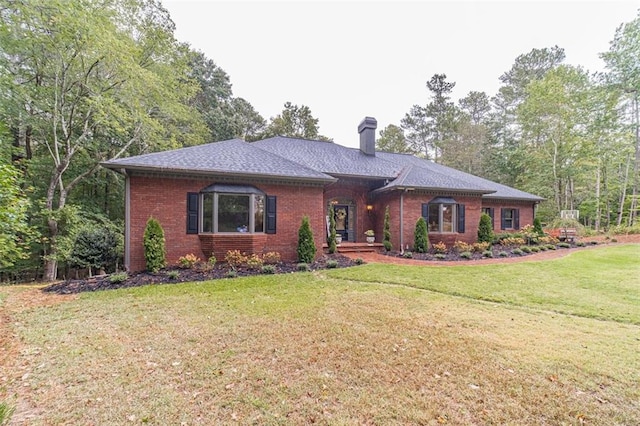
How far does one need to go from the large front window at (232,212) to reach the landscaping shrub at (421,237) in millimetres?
6729

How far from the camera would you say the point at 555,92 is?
19.8 m

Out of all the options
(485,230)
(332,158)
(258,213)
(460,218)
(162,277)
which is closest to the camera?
(162,277)

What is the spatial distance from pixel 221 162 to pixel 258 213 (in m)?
2.14

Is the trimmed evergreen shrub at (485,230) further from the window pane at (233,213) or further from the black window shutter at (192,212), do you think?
the black window shutter at (192,212)

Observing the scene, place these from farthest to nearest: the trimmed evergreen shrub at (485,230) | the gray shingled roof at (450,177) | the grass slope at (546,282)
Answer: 1. the gray shingled roof at (450,177)
2. the trimmed evergreen shrub at (485,230)
3. the grass slope at (546,282)

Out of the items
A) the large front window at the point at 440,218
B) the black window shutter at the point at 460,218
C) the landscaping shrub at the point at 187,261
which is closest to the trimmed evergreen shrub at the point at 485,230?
the black window shutter at the point at 460,218

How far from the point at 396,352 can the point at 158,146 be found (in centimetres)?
1491

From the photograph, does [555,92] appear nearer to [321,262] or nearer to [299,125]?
[299,125]

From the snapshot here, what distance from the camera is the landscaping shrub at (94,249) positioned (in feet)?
26.2

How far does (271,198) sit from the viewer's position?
976 cm

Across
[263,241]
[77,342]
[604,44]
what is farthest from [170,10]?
[604,44]

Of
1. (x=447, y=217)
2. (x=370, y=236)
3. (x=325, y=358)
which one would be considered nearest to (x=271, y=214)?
(x=370, y=236)

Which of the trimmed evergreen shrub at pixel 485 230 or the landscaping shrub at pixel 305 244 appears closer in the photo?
the landscaping shrub at pixel 305 244

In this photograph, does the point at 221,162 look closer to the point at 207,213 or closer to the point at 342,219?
the point at 207,213
